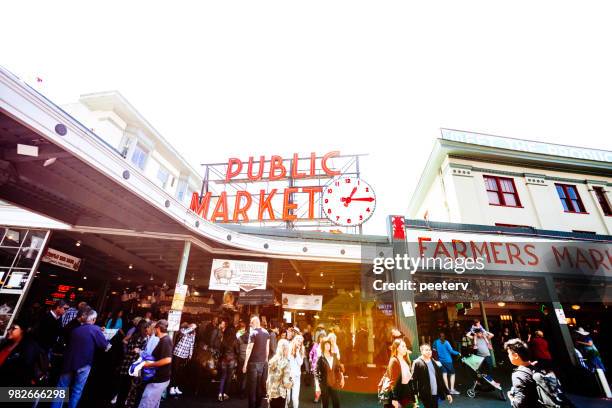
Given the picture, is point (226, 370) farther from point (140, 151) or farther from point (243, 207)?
point (140, 151)

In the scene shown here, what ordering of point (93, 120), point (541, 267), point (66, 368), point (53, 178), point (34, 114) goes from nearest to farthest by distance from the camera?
point (34, 114)
point (66, 368)
point (53, 178)
point (541, 267)
point (93, 120)

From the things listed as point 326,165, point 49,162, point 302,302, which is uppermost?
point 326,165

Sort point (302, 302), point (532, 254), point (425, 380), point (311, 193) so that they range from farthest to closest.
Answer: point (311, 193)
point (302, 302)
point (532, 254)
point (425, 380)

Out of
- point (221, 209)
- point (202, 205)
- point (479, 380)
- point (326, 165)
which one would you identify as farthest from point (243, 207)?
point (479, 380)

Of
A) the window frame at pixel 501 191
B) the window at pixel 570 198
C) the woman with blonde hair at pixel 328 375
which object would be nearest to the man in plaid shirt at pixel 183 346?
the woman with blonde hair at pixel 328 375

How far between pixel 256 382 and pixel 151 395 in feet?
9.06

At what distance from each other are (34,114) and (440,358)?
12709mm

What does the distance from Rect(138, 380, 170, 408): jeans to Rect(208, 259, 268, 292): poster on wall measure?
4133 millimetres

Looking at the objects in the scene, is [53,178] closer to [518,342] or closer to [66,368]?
[66,368]

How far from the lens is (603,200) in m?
17.2

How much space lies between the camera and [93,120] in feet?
51.4

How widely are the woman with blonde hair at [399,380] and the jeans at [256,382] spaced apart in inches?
131

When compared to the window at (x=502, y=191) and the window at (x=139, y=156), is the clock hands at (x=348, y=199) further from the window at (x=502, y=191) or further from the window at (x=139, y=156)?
the window at (x=139, y=156)

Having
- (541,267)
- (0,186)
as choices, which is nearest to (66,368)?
(0,186)
